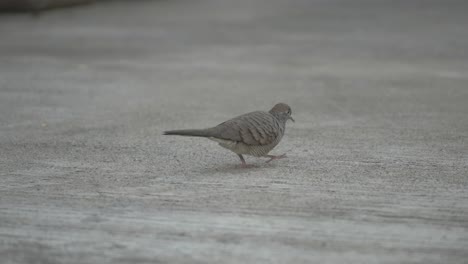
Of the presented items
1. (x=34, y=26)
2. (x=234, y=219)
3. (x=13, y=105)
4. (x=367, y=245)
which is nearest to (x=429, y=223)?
(x=367, y=245)

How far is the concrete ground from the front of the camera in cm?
507

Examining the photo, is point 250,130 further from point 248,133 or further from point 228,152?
point 228,152

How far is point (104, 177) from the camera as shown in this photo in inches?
258

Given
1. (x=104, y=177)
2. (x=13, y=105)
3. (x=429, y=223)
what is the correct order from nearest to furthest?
(x=429, y=223) → (x=104, y=177) → (x=13, y=105)

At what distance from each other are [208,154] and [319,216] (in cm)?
202

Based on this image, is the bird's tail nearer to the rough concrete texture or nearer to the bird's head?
the bird's head

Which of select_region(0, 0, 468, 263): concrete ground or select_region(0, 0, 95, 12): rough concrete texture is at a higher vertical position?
select_region(0, 0, 95, 12): rough concrete texture

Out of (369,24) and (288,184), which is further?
(369,24)

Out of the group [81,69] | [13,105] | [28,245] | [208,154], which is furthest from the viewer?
[81,69]

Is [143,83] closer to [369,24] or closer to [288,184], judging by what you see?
[288,184]

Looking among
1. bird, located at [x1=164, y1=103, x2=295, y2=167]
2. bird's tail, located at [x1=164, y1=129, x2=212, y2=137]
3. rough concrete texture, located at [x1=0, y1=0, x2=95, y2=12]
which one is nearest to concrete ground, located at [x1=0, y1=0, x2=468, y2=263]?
bird, located at [x1=164, y1=103, x2=295, y2=167]

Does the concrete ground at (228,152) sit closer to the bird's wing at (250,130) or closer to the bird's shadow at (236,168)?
the bird's shadow at (236,168)

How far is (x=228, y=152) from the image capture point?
24.7 feet

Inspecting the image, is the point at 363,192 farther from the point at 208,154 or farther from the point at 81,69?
the point at 81,69
